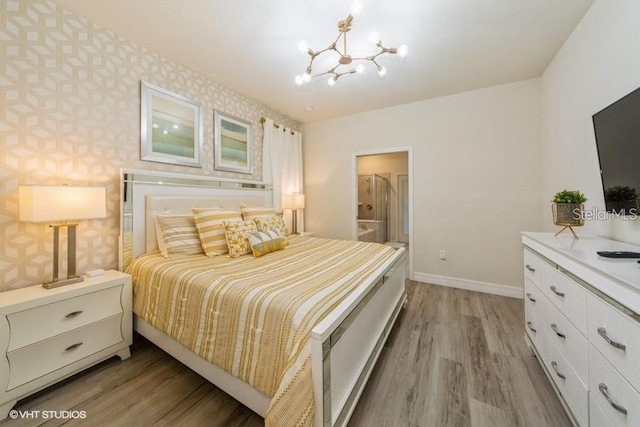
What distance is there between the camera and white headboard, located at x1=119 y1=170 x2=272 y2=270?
6.87ft

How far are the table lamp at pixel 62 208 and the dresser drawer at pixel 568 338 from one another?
2978 mm

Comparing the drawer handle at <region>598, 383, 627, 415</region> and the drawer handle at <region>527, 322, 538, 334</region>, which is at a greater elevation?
the drawer handle at <region>598, 383, 627, 415</region>

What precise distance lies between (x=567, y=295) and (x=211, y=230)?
2.50 m

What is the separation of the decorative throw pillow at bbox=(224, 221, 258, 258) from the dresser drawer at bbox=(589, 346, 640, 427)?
7.29ft

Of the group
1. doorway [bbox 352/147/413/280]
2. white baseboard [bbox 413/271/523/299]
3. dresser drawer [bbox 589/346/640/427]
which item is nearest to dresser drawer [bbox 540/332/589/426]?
dresser drawer [bbox 589/346/640/427]

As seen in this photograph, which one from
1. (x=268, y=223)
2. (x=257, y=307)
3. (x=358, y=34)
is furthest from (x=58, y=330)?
Result: (x=358, y=34)

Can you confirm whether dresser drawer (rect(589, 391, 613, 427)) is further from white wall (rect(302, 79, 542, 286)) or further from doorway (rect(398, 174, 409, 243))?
doorway (rect(398, 174, 409, 243))

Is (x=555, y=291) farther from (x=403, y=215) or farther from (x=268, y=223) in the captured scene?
(x=403, y=215)

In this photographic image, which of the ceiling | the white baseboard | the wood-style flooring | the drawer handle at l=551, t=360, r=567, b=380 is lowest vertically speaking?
the wood-style flooring

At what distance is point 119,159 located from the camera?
2.18 metres

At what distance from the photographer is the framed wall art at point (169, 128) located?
2348mm

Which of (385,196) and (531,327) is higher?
(385,196)

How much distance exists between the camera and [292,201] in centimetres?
390

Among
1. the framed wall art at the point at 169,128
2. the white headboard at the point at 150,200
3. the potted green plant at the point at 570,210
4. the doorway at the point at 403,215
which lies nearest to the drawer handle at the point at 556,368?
the potted green plant at the point at 570,210
